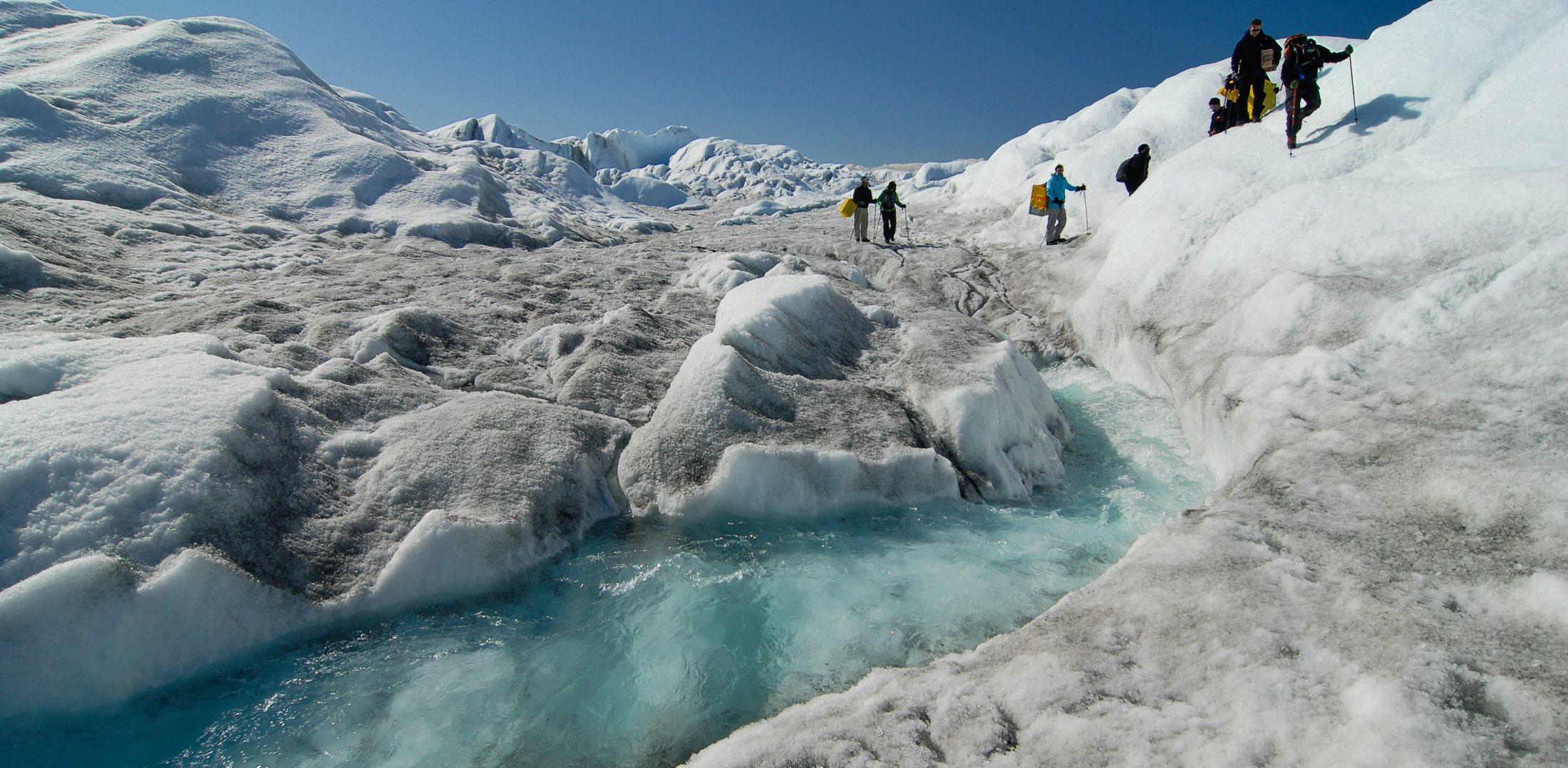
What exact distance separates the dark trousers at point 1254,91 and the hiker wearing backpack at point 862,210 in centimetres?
631

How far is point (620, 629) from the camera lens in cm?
385

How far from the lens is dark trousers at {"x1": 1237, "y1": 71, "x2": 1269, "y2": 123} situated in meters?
9.34

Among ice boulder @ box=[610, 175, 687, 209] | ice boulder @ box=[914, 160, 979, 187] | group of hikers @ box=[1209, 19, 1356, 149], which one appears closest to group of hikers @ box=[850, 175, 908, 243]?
group of hikers @ box=[1209, 19, 1356, 149]

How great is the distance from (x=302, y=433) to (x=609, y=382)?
231cm

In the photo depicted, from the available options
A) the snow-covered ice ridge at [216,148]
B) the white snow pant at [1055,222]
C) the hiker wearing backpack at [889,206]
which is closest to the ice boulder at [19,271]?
the snow-covered ice ridge at [216,148]

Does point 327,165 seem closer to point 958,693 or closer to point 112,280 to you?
point 112,280

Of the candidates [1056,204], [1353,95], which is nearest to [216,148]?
[1056,204]

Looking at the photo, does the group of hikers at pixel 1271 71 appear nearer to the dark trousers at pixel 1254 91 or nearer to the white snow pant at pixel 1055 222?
the dark trousers at pixel 1254 91

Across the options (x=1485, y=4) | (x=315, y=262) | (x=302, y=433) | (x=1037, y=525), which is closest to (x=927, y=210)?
(x=1485, y=4)

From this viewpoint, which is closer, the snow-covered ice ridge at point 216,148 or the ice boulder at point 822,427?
the ice boulder at point 822,427

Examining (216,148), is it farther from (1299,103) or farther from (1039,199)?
(1299,103)

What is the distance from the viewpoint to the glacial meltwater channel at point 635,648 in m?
3.05

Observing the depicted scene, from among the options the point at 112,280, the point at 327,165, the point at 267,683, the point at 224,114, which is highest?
the point at 224,114

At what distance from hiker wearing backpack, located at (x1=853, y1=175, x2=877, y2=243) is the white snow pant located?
354 cm
